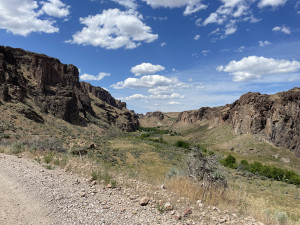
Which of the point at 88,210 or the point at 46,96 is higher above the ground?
the point at 46,96

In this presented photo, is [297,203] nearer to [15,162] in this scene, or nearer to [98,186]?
[98,186]

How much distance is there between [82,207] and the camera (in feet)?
17.9

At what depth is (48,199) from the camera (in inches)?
227

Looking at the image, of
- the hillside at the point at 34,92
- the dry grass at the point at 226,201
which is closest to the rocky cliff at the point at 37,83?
the hillside at the point at 34,92

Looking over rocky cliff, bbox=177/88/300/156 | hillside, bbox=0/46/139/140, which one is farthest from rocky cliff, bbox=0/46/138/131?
rocky cliff, bbox=177/88/300/156

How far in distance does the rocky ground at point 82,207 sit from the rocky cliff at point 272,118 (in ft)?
253

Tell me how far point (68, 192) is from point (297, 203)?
21.1m

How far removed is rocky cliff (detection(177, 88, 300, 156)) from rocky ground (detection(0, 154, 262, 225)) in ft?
253

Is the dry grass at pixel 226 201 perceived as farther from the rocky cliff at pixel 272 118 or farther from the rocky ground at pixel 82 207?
the rocky cliff at pixel 272 118

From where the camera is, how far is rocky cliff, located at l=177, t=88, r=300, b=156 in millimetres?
69000

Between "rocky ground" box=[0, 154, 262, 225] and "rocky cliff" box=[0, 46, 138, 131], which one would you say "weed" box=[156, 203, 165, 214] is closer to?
"rocky ground" box=[0, 154, 262, 225]

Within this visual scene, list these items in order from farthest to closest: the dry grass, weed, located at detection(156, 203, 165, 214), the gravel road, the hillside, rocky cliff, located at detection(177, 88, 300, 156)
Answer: rocky cliff, located at detection(177, 88, 300, 156)
the hillside
the dry grass
weed, located at detection(156, 203, 165, 214)
the gravel road

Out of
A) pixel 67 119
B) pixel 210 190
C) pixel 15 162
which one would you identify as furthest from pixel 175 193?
pixel 67 119

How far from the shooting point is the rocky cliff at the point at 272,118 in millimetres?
69000
